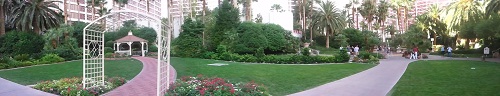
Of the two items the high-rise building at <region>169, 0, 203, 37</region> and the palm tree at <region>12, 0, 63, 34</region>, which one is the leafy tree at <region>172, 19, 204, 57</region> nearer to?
the high-rise building at <region>169, 0, 203, 37</region>

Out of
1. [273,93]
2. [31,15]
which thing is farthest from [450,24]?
[31,15]

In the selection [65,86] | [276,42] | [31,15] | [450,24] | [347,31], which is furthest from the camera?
[347,31]

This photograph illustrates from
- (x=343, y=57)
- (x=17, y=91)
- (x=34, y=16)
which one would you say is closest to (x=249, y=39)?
(x=343, y=57)

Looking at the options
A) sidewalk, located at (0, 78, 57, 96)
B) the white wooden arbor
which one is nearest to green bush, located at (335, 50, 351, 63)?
the white wooden arbor

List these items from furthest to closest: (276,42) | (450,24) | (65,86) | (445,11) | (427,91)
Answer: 1. (445,11)
2. (450,24)
3. (276,42)
4. (65,86)
5. (427,91)

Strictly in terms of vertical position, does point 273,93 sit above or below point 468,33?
below

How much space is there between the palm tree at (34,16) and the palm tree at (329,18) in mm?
32402

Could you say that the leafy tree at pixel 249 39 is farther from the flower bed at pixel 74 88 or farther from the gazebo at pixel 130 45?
the flower bed at pixel 74 88

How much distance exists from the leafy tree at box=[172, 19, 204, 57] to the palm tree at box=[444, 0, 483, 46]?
26382 mm

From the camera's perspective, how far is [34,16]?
3003 cm

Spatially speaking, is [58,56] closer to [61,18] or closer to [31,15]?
[31,15]

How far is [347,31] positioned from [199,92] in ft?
145

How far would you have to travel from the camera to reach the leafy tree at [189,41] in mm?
31859

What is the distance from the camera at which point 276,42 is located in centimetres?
3338
